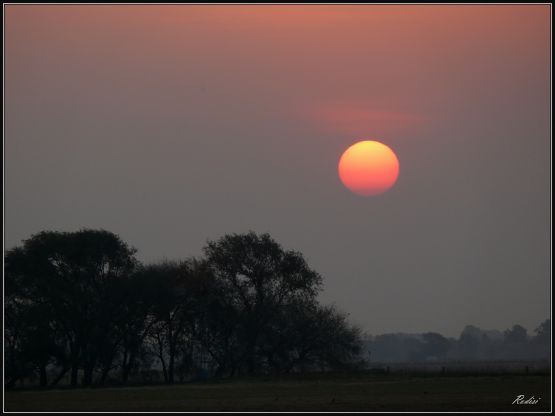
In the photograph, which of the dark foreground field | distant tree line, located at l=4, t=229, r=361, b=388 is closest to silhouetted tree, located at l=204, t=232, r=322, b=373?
distant tree line, located at l=4, t=229, r=361, b=388

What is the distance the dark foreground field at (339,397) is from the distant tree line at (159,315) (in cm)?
2300

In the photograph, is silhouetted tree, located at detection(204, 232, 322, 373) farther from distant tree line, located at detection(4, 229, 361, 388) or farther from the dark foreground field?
the dark foreground field

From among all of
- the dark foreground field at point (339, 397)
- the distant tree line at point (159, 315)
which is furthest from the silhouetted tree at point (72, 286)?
the dark foreground field at point (339, 397)

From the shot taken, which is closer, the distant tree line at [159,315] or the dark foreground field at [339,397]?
the dark foreground field at [339,397]

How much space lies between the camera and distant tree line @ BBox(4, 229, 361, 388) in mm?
78125

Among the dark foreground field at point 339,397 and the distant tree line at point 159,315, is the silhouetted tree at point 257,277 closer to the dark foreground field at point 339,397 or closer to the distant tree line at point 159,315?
the distant tree line at point 159,315

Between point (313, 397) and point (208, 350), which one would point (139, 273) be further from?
point (313, 397)

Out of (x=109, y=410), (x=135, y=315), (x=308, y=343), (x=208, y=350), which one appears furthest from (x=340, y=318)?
(x=109, y=410)

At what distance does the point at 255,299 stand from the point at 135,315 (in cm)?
1119

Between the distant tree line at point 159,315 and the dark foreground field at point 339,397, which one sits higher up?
the distant tree line at point 159,315

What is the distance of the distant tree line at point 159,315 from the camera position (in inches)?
3076

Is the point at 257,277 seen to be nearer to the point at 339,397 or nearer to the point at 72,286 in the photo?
the point at 72,286

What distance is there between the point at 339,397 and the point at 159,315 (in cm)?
4138

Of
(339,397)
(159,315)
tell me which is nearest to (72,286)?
(159,315)
